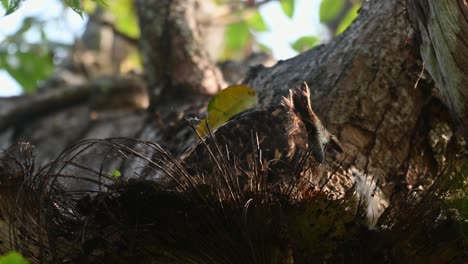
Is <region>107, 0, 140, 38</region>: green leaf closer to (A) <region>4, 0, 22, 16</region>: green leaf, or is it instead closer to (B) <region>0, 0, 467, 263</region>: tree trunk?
(B) <region>0, 0, 467, 263</region>: tree trunk

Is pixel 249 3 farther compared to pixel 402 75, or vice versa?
pixel 249 3

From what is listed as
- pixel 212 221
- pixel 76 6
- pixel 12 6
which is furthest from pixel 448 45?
pixel 12 6

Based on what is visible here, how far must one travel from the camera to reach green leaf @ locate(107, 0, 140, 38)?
5.48 m

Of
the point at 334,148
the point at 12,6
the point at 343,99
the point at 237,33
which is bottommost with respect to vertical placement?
the point at 334,148

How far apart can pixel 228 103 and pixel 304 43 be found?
2.55m

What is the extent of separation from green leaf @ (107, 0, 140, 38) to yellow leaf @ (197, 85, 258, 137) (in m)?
3.15

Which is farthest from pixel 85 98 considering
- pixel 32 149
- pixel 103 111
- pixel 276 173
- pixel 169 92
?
pixel 276 173

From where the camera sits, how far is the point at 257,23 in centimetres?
549

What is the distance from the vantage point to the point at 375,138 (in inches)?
93.0

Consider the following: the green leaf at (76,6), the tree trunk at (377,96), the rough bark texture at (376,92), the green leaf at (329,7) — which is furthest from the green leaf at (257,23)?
the green leaf at (76,6)

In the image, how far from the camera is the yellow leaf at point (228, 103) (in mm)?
2396

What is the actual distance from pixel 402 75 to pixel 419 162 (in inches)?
12.4

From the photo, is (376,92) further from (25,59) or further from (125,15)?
(125,15)

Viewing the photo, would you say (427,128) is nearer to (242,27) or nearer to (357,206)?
(357,206)
